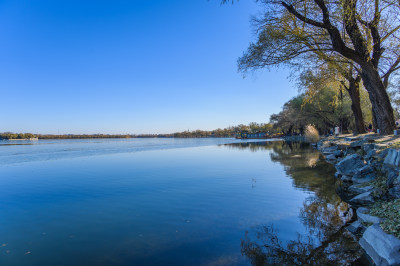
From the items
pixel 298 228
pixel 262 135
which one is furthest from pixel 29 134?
pixel 298 228

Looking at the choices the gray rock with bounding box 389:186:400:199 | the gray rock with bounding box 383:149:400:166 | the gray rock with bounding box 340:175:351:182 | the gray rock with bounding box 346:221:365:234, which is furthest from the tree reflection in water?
the gray rock with bounding box 340:175:351:182

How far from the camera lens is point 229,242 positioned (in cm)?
500

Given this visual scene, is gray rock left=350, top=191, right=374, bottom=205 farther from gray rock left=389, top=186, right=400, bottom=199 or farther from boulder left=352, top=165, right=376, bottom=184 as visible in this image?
boulder left=352, top=165, right=376, bottom=184

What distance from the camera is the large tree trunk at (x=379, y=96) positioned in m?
11.0

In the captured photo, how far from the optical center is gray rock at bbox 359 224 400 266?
3.53 metres

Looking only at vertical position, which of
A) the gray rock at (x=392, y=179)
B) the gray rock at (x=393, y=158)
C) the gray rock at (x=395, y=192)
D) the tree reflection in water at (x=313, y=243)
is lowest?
the tree reflection in water at (x=313, y=243)

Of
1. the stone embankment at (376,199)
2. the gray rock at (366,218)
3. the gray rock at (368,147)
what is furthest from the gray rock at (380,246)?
the gray rock at (368,147)

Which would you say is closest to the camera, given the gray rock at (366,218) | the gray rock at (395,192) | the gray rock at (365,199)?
the gray rock at (366,218)

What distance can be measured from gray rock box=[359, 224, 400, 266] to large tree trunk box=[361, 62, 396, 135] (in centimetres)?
956

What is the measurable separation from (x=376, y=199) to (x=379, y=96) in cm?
776

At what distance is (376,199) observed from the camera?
6398 millimetres

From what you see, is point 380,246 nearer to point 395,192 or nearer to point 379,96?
point 395,192

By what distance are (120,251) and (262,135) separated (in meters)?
114

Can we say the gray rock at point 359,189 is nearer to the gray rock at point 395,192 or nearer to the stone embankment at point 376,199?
the stone embankment at point 376,199
